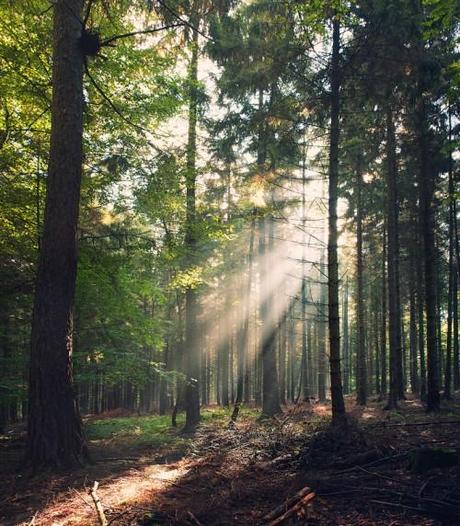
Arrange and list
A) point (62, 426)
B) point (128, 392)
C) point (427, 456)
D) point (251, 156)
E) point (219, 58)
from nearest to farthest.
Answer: point (427, 456) < point (62, 426) < point (219, 58) < point (251, 156) < point (128, 392)

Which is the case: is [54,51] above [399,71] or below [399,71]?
below

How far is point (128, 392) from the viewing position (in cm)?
3719

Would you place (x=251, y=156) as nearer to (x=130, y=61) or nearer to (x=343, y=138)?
(x=343, y=138)

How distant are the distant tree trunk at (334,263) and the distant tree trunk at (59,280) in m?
5.24

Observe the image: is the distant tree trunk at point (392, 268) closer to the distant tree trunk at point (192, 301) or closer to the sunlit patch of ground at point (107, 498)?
the distant tree trunk at point (192, 301)

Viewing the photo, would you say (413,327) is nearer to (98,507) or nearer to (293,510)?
(293,510)

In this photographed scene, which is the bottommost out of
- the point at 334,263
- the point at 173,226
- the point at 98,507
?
the point at 98,507

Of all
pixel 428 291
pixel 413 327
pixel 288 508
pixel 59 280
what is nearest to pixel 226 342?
pixel 413 327

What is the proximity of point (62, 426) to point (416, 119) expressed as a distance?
1438 centimetres

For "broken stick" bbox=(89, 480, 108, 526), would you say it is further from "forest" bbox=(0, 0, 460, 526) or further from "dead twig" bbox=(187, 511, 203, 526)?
"dead twig" bbox=(187, 511, 203, 526)

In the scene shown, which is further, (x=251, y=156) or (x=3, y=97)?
(x=251, y=156)

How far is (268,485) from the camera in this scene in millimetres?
5758

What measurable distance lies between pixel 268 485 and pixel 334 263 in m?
5.15

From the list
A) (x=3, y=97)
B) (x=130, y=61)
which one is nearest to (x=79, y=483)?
(x=3, y=97)
